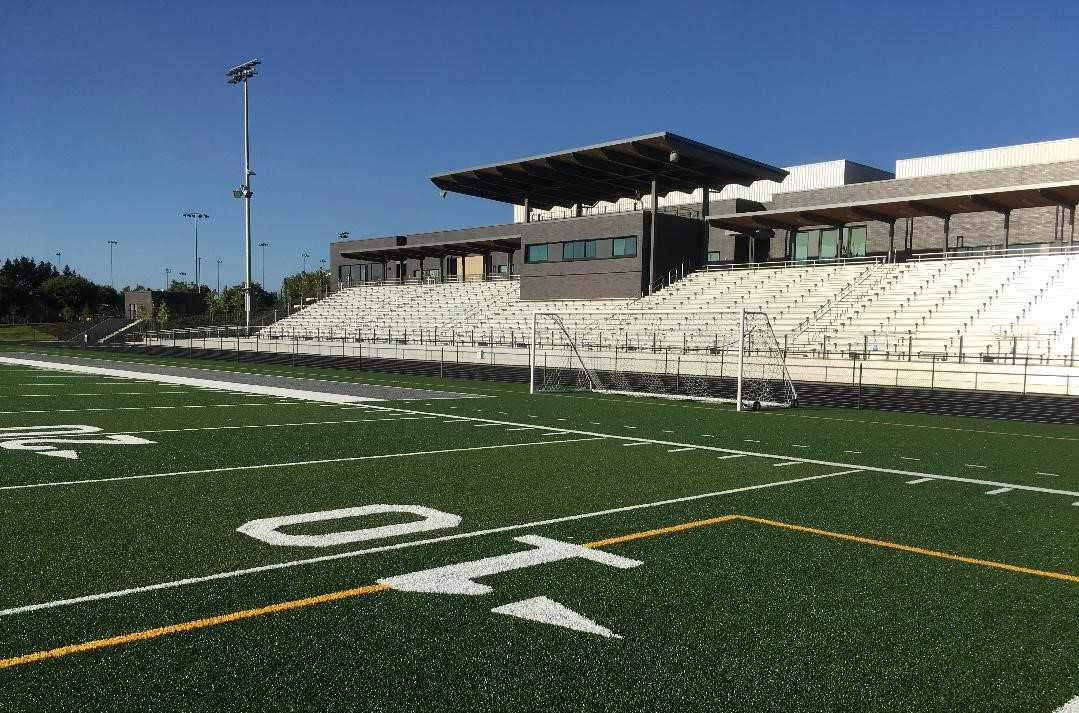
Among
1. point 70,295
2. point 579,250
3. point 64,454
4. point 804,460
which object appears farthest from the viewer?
point 70,295

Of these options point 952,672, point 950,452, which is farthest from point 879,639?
point 950,452

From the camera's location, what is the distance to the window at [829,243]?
47625 mm

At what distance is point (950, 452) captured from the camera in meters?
12.7

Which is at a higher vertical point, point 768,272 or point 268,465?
point 768,272

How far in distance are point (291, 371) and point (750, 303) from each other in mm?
20909

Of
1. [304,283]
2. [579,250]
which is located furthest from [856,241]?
[304,283]

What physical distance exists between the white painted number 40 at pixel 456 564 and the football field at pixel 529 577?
1.4 inches

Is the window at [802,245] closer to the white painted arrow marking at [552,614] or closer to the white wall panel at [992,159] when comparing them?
the white wall panel at [992,159]

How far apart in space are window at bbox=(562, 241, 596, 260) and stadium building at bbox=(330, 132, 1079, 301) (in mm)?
88

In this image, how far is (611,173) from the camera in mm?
46156

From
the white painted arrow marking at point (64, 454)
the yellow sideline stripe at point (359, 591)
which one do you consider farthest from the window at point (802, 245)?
the white painted arrow marking at point (64, 454)

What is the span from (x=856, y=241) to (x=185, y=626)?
47.9 m

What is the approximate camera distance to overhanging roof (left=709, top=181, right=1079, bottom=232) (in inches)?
1341

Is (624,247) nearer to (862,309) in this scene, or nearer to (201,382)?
(862,309)
